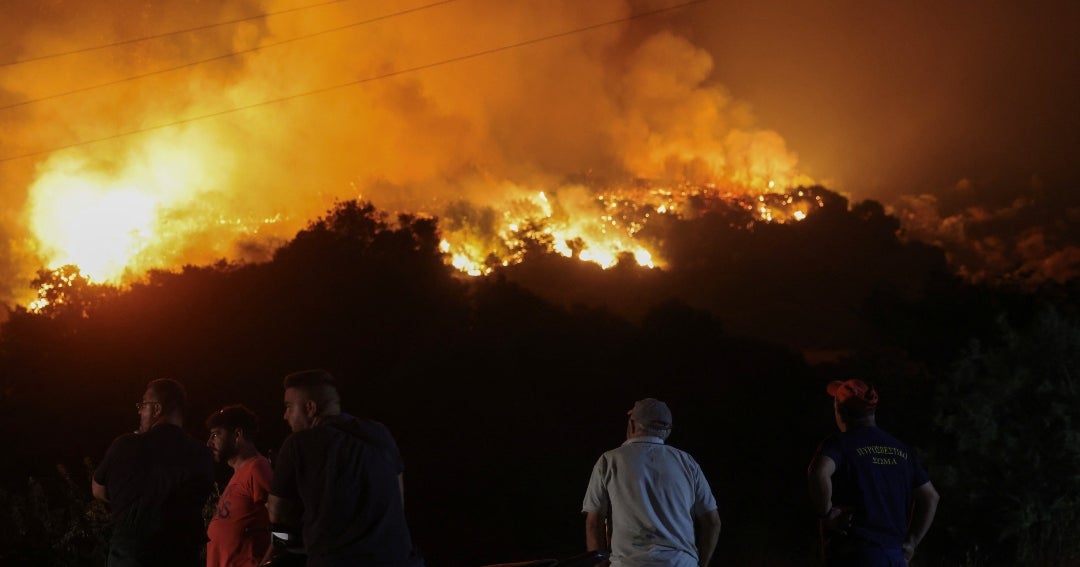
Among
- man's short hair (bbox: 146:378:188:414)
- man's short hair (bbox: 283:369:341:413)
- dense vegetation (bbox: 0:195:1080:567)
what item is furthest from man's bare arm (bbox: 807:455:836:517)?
dense vegetation (bbox: 0:195:1080:567)

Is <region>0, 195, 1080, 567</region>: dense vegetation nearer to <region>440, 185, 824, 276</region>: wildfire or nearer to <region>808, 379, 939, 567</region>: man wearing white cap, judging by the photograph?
<region>808, 379, 939, 567</region>: man wearing white cap

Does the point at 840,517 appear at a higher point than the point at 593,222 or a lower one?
lower

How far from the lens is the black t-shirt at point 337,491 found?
4547mm

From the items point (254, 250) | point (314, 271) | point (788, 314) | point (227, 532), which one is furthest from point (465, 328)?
point (788, 314)

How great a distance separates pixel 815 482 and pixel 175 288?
26823mm

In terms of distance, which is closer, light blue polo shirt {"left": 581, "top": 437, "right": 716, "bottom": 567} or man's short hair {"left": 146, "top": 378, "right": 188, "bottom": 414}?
light blue polo shirt {"left": 581, "top": 437, "right": 716, "bottom": 567}

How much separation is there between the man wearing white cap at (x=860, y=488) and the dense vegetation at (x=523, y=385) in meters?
5.80

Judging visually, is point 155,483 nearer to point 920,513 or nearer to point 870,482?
point 870,482

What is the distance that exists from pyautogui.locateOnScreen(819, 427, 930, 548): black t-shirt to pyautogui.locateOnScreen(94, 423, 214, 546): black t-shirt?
3.52m

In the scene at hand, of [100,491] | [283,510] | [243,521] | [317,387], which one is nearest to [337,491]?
[283,510]

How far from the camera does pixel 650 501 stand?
203 inches

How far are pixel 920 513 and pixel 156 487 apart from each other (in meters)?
4.21

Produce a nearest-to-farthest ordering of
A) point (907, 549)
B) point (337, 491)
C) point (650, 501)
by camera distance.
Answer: point (337, 491) < point (650, 501) < point (907, 549)

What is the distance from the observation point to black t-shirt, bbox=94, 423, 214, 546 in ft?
18.8
